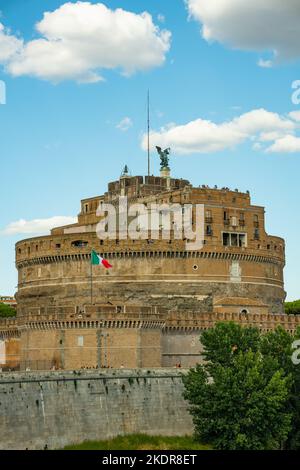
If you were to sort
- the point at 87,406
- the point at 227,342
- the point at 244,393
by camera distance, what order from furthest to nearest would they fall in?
the point at 227,342
the point at 87,406
the point at 244,393

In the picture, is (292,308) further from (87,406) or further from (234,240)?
(87,406)

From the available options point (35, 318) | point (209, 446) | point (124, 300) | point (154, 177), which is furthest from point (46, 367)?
point (154, 177)

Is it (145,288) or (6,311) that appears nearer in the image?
(145,288)

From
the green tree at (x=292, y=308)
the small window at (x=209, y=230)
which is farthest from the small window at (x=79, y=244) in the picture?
the green tree at (x=292, y=308)

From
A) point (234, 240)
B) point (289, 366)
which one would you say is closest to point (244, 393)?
point (289, 366)

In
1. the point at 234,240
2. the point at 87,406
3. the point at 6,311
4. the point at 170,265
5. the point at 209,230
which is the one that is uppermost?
the point at 209,230

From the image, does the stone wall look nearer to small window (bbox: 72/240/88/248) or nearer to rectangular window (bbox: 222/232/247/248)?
small window (bbox: 72/240/88/248)

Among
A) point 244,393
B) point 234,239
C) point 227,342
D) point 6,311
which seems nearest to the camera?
point 244,393

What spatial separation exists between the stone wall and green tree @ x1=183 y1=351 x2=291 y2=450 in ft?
9.98

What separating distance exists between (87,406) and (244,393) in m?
9.26

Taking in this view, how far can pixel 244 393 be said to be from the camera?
66.2 metres

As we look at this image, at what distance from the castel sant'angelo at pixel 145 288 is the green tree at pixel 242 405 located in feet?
37.8

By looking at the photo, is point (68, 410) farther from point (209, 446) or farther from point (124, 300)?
point (124, 300)
